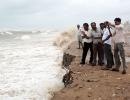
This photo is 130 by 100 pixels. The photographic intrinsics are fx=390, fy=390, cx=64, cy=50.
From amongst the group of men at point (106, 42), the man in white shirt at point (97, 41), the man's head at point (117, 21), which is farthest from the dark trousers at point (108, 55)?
the man's head at point (117, 21)

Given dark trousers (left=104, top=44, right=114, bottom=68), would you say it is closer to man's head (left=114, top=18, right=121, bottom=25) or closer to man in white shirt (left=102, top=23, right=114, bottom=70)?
man in white shirt (left=102, top=23, right=114, bottom=70)

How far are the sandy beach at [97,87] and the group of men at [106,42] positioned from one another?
0.51 meters

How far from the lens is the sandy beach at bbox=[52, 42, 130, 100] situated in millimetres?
10242

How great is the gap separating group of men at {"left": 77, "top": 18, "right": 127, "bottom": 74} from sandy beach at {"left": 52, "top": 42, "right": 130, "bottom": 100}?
51 cm

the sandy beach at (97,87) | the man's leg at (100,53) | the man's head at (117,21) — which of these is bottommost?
the sandy beach at (97,87)

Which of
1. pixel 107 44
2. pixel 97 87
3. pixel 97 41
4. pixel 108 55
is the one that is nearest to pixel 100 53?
pixel 97 41

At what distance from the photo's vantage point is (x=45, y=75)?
15.0 metres

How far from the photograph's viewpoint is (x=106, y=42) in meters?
13.7

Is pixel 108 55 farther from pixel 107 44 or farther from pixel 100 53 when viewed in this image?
pixel 100 53

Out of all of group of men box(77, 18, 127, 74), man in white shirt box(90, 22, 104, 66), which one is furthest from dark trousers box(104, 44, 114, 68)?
man in white shirt box(90, 22, 104, 66)

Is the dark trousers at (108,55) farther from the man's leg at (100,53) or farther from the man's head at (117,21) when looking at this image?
the man's head at (117,21)

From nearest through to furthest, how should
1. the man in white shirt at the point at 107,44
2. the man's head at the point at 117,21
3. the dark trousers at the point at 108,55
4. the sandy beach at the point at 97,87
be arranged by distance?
1. the sandy beach at the point at 97,87
2. the man's head at the point at 117,21
3. the man in white shirt at the point at 107,44
4. the dark trousers at the point at 108,55

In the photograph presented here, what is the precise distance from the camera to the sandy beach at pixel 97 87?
1024cm

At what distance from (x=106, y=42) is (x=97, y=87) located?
2.97 m
